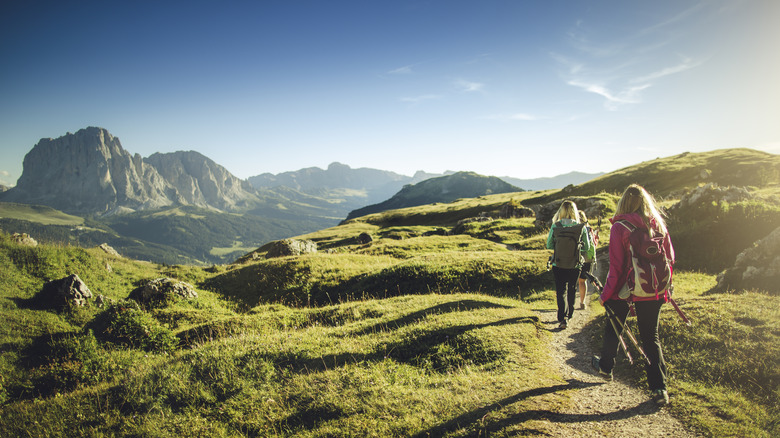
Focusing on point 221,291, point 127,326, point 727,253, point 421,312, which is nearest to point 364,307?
point 421,312

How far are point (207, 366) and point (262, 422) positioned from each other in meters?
3.61

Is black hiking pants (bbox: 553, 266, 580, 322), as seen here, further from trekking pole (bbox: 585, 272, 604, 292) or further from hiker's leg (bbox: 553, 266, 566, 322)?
trekking pole (bbox: 585, 272, 604, 292)

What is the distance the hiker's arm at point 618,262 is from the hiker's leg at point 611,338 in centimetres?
32

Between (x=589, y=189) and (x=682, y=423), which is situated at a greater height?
(x=589, y=189)

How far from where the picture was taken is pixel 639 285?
7.26m

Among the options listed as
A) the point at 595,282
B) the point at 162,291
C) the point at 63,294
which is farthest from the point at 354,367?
the point at 63,294

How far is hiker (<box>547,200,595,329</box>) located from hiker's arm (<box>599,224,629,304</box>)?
4.44 metres

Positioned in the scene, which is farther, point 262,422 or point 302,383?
point 302,383

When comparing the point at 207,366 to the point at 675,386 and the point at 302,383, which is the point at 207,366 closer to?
the point at 302,383

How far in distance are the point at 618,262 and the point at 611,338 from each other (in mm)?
2167

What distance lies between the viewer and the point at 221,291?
89.1 ft

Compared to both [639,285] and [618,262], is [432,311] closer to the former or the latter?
[618,262]

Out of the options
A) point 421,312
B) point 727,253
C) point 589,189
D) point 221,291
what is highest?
point 589,189

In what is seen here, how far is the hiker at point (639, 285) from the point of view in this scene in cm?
743
